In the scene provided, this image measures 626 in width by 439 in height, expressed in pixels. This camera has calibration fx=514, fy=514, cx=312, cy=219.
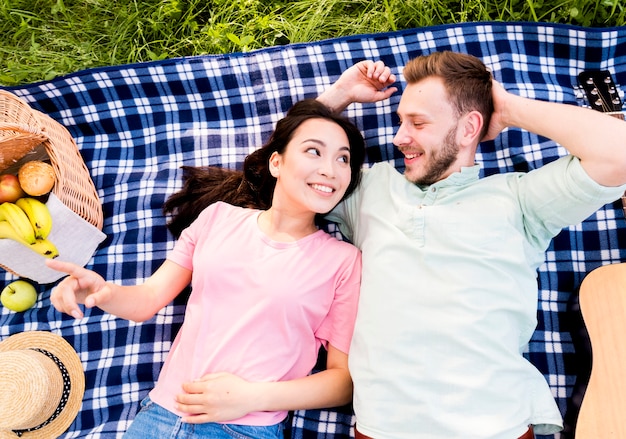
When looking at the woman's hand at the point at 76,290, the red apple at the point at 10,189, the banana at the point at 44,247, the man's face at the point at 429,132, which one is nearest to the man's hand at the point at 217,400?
the woman's hand at the point at 76,290

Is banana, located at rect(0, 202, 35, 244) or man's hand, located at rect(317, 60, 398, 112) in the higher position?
man's hand, located at rect(317, 60, 398, 112)

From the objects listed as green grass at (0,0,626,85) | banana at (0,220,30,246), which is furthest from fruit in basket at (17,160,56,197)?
green grass at (0,0,626,85)

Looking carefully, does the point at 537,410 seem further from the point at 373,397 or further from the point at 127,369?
the point at 127,369

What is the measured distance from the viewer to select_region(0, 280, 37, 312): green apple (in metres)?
2.94

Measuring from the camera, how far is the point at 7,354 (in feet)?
8.29

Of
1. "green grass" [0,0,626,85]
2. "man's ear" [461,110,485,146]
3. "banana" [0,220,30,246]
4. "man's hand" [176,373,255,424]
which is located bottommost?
"man's hand" [176,373,255,424]

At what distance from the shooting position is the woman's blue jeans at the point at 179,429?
2.29m

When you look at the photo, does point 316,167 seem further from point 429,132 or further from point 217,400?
point 217,400

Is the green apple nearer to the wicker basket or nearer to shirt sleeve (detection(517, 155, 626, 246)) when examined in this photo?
the wicker basket

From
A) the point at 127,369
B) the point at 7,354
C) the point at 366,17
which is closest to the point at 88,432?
the point at 127,369

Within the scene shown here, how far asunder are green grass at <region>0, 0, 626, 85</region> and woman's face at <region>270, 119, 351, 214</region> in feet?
3.70

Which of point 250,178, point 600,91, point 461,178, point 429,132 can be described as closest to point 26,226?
point 250,178

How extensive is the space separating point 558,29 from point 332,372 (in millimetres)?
2256

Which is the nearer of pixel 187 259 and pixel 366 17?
pixel 187 259
